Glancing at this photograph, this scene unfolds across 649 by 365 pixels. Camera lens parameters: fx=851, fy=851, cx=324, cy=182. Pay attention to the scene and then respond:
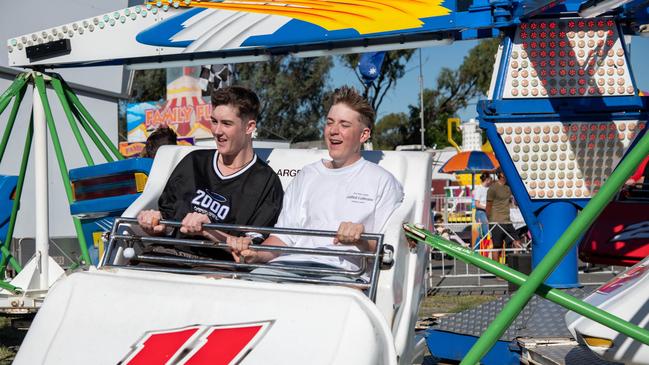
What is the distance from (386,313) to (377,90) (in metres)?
35.2

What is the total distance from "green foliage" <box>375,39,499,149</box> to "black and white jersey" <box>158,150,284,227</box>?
42310 millimetres

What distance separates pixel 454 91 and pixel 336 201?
44423mm

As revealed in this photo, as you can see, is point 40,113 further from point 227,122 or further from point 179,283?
point 179,283

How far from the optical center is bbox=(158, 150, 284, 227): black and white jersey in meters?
4.36

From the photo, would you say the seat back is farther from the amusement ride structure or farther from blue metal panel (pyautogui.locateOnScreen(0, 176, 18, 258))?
blue metal panel (pyautogui.locateOnScreen(0, 176, 18, 258))

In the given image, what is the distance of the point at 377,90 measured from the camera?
38.4 meters

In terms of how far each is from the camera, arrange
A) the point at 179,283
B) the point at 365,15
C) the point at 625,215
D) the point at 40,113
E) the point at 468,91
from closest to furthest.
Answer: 1. the point at 179,283
2. the point at 625,215
3. the point at 365,15
4. the point at 40,113
5. the point at 468,91

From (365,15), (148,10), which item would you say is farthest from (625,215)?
(148,10)

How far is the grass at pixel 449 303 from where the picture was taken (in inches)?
341

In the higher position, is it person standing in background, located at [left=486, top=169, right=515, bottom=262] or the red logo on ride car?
the red logo on ride car

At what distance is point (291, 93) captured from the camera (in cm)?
4434

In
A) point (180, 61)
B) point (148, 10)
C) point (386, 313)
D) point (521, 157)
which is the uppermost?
point (148, 10)

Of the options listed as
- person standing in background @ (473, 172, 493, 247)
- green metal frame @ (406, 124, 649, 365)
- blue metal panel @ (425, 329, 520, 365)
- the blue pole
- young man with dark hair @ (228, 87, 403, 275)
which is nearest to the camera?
green metal frame @ (406, 124, 649, 365)

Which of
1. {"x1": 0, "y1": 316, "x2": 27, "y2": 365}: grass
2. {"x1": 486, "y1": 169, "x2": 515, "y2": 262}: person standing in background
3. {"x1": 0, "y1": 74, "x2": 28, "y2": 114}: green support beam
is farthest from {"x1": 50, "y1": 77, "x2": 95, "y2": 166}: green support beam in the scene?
{"x1": 486, "y1": 169, "x2": 515, "y2": 262}: person standing in background
